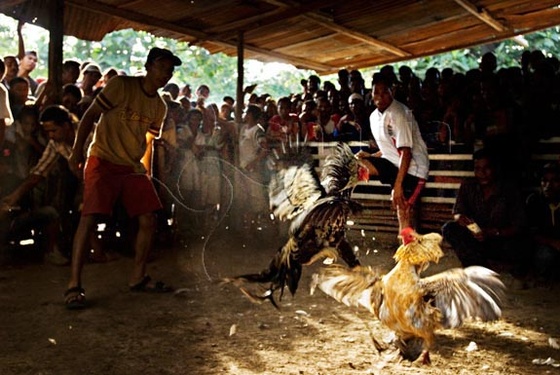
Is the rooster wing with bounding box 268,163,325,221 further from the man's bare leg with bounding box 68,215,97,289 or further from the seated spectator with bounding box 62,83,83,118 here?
the seated spectator with bounding box 62,83,83,118

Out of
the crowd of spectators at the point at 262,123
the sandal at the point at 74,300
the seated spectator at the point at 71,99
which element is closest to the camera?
the sandal at the point at 74,300

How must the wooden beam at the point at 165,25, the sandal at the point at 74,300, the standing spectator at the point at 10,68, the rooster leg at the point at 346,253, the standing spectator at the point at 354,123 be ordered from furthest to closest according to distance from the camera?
the standing spectator at the point at 354,123, the standing spectator at the point at 10,68, the wooden beam at the point at 165,25, the rooster leg at the point at 346,253, the sandal at the point at 74,300

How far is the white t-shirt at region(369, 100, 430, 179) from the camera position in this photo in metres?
5.22

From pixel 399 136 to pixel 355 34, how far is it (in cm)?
272

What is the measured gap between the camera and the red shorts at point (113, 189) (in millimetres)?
4566

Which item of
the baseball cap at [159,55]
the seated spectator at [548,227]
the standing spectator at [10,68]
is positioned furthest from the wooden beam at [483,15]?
the standing spectator at [10,68]

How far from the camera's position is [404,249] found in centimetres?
314

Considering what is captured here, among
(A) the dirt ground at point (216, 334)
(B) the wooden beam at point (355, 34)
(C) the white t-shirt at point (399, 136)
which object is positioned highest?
(B) the wooden beam at point (355, 34)

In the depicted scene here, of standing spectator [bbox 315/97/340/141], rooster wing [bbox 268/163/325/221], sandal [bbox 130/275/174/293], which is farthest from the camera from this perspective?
standing spectator [bbox 315/97/340/141]

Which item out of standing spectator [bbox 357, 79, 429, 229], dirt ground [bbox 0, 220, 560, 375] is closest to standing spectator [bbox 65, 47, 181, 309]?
dirt ground [bbox 0, 220, 560, 375]

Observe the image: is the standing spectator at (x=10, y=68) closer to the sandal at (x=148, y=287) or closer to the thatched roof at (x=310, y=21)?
the thatched roof at (x=310, y=21)

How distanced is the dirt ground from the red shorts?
2.43 ft

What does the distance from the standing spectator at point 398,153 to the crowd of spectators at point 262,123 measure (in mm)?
1010

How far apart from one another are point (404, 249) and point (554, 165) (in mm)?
2919
